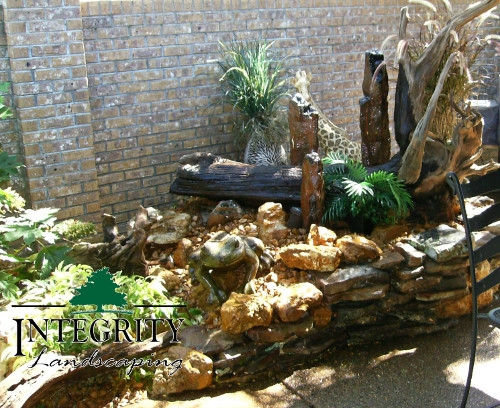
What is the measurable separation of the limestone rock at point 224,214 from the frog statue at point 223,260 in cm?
82

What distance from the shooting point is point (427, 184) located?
16.8ft

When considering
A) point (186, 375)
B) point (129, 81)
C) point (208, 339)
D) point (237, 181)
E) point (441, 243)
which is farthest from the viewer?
point (129, 81)

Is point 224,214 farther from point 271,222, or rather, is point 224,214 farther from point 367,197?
point 367,197

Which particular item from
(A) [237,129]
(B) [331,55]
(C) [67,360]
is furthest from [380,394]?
(B) [331,55]

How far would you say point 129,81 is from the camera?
20.0 feet

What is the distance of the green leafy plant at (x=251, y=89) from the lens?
6418mm

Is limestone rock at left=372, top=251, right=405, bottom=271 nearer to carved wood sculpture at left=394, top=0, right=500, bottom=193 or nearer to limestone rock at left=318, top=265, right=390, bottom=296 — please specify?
limestone rock at left=318, top=265, right=390, bottom=296

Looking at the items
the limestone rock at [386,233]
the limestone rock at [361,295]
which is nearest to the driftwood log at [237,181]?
the limestone rock at [386,233]

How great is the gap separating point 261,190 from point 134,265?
1302mm

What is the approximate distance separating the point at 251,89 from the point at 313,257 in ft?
8.49

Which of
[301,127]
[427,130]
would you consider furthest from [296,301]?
[301,127]

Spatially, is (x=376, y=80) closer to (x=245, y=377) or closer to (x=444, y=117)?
(x=444, y=117)

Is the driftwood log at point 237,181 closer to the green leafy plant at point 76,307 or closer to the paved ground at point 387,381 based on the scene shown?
the green leafy plant at point 76,307

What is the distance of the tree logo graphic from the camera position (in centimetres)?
385
